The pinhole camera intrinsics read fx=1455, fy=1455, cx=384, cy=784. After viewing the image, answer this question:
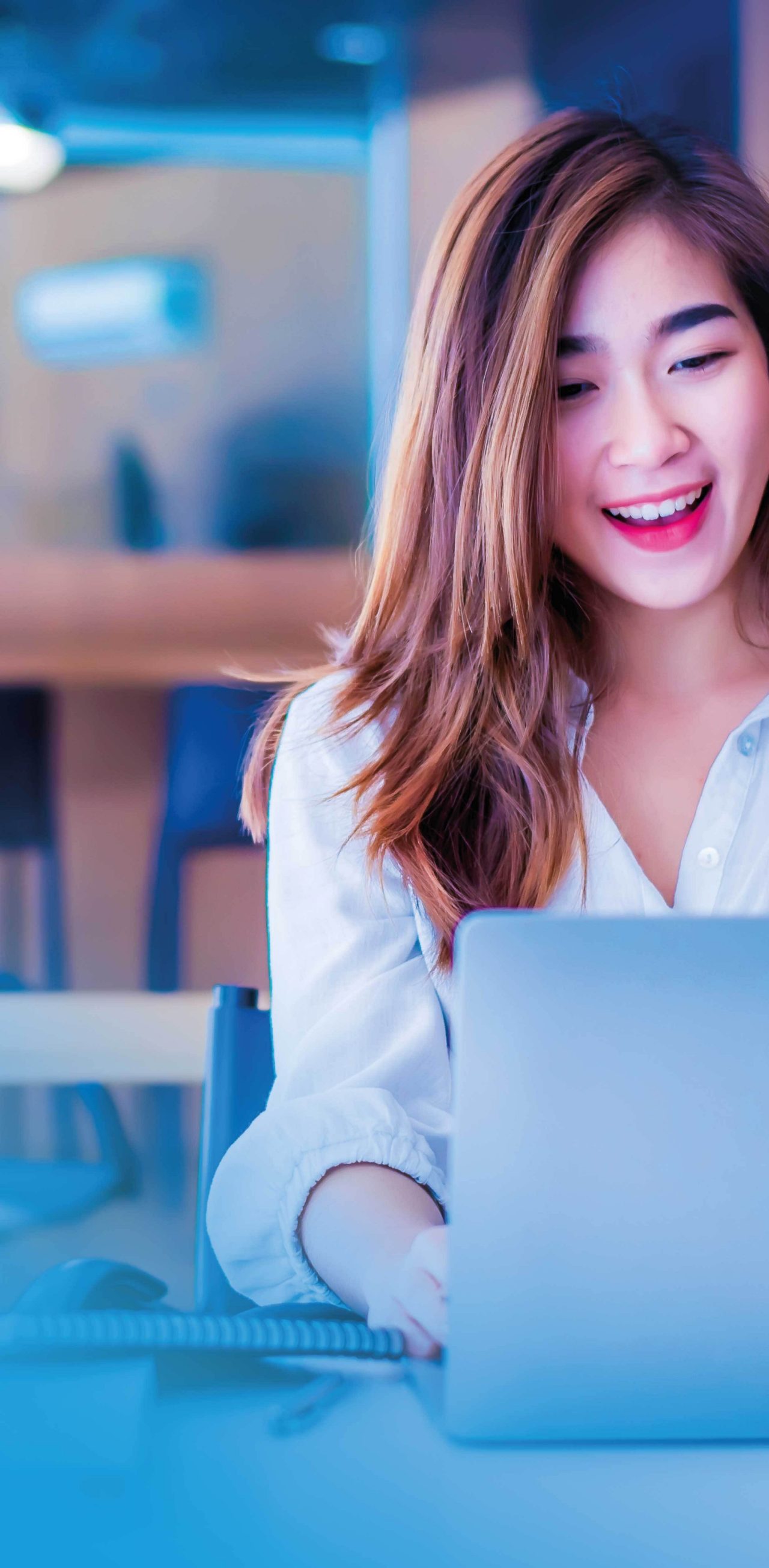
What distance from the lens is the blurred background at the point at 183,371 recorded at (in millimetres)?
3553

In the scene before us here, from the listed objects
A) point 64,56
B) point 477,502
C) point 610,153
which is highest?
point 64,56

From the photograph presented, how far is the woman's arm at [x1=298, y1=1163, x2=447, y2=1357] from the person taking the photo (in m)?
0.74

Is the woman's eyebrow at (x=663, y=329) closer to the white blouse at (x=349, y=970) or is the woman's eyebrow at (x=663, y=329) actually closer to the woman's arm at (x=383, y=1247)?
the white blouse at (x=349, y=970)

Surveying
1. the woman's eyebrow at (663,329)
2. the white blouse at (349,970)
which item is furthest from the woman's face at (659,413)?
the white blouse at (349,970)

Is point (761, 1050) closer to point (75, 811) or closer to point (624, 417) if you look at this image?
point (624, 417)

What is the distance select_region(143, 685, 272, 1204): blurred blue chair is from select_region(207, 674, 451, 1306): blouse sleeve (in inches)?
73.5

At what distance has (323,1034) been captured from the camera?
1114 mm

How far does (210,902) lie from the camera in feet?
12.1

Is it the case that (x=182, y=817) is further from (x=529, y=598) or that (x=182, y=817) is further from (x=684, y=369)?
(x=684, y=369)

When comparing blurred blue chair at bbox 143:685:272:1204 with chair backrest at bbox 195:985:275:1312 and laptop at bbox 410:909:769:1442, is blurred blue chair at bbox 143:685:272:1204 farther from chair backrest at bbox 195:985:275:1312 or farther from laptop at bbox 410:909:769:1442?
laptop at bbox 410:909:769:1442

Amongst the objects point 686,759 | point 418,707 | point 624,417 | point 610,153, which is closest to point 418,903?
point 418,707

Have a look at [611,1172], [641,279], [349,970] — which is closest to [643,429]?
[641,279]

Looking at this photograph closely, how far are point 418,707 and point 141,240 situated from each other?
2899mm

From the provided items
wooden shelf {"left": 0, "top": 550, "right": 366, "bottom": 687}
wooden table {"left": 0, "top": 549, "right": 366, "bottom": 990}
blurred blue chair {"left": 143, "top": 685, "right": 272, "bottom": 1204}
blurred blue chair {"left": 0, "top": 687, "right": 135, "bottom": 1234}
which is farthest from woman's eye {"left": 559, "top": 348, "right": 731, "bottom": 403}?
blurred blue chair {"left": 0, "top": 687, "right": 135, "bottom": 1234}
